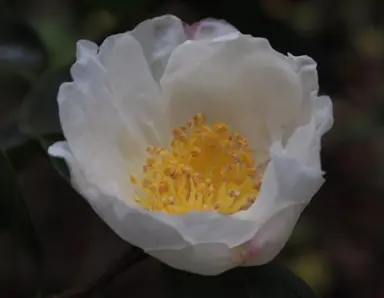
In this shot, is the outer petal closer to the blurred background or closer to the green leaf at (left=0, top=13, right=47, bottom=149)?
the blurred background

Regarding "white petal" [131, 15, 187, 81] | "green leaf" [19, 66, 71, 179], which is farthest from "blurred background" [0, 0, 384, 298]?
"white petal" [131, 15, 187, 81]

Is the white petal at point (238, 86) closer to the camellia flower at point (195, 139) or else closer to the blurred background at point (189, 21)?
the camellia flower at point (195, 139)

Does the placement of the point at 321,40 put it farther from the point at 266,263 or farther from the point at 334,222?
the point at 334,222

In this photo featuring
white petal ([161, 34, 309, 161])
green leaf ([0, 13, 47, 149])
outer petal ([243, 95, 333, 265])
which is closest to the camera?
outer petal ([243, 95, 333, 265])

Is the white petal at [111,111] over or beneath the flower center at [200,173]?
over

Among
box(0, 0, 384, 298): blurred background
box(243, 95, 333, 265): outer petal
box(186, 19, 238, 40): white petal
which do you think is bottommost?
box(0, 0, 384, 298): blurred background

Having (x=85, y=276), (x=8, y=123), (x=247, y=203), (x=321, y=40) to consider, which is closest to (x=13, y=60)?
(x=8, y=123)

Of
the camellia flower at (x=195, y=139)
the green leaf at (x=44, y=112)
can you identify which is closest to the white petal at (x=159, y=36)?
the camellia flower at (x=195, y=139)
